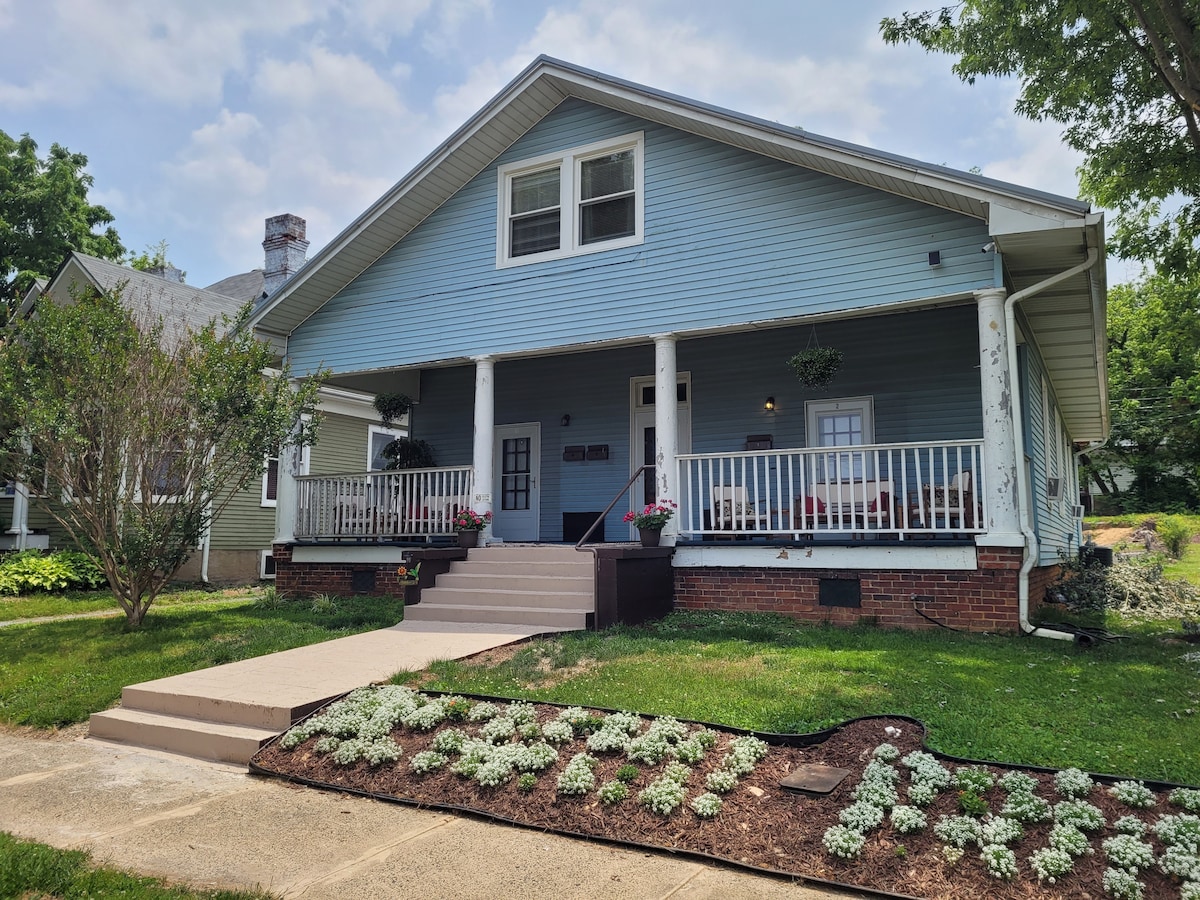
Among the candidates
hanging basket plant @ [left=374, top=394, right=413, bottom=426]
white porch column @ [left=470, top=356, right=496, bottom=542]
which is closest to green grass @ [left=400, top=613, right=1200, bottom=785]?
white porch column @ [left=470, top=356, right=496, bottom=542]

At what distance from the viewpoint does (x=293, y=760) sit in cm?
483

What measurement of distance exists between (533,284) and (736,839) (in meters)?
8.31

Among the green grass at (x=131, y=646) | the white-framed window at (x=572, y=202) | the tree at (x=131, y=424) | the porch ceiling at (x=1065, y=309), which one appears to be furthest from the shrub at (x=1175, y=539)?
the tree at (x=131, y=424)

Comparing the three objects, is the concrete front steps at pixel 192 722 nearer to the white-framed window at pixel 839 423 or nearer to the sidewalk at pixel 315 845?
the sidewalk at pixel 315 845

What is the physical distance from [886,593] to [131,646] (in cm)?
744

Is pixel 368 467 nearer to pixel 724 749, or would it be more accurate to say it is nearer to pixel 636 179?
pixel 636 179

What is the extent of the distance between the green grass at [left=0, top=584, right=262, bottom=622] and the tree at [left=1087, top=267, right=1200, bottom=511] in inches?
1269

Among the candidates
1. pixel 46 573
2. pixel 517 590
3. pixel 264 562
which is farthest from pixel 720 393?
pixel 46 573

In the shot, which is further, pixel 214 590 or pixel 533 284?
pixel 214 590

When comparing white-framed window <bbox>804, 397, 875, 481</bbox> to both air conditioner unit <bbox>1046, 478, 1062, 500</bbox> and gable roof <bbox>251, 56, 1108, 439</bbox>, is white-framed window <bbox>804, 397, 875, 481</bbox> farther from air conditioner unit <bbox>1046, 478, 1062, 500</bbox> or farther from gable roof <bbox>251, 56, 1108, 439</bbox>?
air conditioner unit <bbox>1046, 478, 1062, 500</bbox>

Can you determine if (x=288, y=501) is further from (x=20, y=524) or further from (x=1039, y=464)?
(x=1039, y=464)

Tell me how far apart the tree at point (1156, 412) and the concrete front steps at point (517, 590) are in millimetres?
30745

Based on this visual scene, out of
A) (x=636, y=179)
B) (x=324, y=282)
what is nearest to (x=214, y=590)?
(x=324, y=282)

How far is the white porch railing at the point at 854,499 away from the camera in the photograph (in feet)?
26.7
